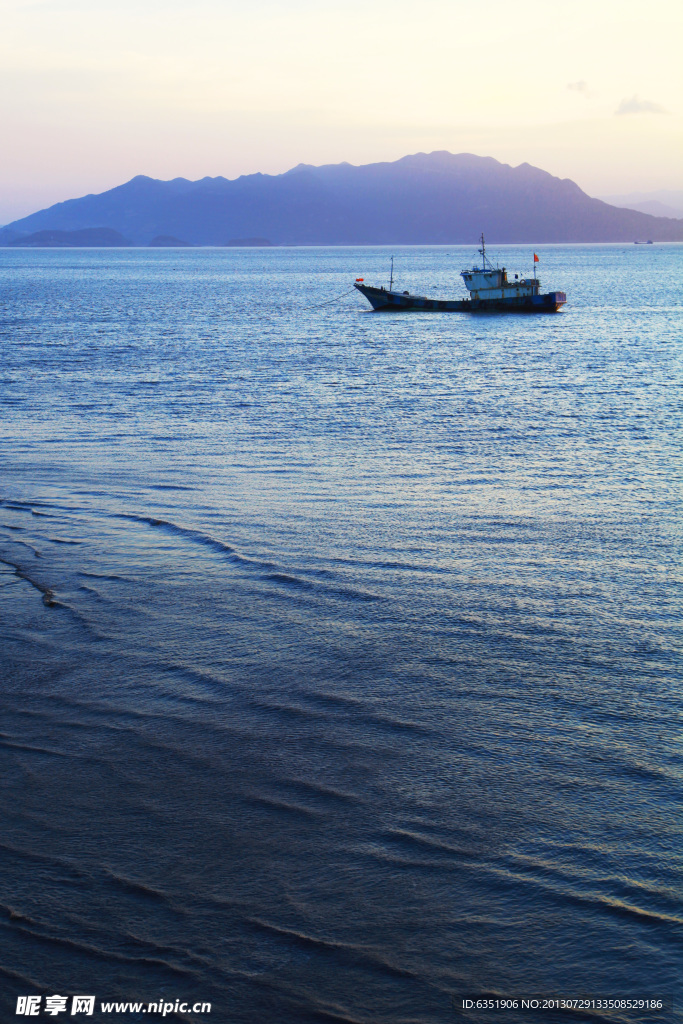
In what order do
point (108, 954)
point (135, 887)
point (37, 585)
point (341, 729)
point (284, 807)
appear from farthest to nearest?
point (37, 585)
point (341, 729)
point (284, 807)
point (135, 887)
point (108, 954)

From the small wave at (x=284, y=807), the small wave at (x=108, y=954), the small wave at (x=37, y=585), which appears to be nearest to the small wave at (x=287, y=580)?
the small wave at (x=37, y=585)

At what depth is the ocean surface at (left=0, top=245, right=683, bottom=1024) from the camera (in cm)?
541

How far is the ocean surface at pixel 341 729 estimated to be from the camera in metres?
5.41

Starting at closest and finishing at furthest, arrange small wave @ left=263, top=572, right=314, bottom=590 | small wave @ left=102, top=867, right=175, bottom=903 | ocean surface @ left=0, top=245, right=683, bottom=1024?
ocean surface @ left=0, top=245, right=683, bottom=1024, small wave @ left=102, top=867, right=175, bottom=903, small wave @ left=263, top=572, right=314, bottom=590

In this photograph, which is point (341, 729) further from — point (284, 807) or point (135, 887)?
point (135, 887)

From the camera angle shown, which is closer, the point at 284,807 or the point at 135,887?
the point at 135,887

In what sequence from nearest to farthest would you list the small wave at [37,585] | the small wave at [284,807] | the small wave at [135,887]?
the small wave at [135,887] < the small wave at [284,807] < the small wave at [37,585]

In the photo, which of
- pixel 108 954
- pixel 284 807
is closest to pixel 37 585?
pixel 284 807

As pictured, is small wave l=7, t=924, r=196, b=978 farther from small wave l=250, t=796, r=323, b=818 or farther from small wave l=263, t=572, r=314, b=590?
small wave l=263, t=572, r=314, b=590

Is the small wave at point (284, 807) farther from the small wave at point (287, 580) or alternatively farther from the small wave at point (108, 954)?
the small wave at point (287, 580)

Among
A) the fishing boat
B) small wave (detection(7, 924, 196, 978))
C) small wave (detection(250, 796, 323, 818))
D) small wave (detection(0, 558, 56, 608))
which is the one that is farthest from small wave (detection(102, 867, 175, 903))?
the fishing boat

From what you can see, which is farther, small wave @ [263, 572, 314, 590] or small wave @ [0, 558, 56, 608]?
small wave @ [263, 572, 314, 590]

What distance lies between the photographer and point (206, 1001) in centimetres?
508

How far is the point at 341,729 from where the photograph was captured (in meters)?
8.19
